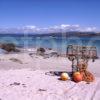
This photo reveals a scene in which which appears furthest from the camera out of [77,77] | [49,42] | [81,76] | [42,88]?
[49,42]

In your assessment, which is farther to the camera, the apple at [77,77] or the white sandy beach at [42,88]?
the apple at [77,77]

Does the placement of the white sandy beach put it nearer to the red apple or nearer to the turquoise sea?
the red apple

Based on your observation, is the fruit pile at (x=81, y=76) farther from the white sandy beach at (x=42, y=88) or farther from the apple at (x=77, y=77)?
the white sandy beach at (x=42, y=88)

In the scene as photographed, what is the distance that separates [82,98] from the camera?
809cm

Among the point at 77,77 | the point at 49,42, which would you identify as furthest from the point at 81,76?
the point at 49,42

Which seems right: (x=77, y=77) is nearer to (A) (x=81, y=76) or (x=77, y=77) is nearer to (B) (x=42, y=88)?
(A) (x=81, y=76)

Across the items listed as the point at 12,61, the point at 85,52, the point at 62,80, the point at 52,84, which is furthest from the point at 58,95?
the point at 12,61

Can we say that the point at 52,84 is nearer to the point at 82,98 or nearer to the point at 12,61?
the point at 82,98

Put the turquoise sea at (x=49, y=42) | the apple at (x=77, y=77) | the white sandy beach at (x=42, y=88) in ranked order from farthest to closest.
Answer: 1. the turquoise sea at (x=49, y=42)
2. the apple at (x=77, y=77)
3. the white sandy beach at (x=42, y=88)

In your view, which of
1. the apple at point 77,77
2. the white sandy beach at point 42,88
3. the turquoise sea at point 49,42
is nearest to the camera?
the white sandy beach at point 42,88

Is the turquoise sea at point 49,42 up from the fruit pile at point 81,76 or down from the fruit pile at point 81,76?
down

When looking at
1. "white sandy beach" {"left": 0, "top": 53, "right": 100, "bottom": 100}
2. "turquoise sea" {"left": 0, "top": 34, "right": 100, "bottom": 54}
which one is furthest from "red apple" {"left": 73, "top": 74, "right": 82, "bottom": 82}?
"turquoise sea" {"left": 0, "top": 34, "right": 100, "bottom": 54}

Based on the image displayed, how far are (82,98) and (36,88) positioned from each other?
1639 millimetres

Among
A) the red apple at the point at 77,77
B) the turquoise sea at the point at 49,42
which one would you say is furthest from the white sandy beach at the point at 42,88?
the turquoise sea at the point at 49,42
